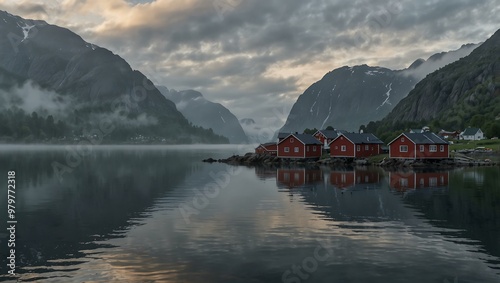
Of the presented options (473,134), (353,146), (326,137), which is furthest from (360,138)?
(473,134)

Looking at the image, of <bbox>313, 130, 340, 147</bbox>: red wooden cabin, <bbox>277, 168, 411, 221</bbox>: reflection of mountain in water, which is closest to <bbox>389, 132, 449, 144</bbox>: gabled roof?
<bbox>313, 130, 340, 147</bbox>: red wooden cabin

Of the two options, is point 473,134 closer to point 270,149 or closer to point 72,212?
point 270,149

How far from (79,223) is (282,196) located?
24970 millimetres

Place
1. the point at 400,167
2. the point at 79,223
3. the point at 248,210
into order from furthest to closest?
the point at 400,167 → the point at 248,210 → the point at 79,223

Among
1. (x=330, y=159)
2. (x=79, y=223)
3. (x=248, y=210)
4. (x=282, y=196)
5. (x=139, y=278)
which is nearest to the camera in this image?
(x=139, y=278)

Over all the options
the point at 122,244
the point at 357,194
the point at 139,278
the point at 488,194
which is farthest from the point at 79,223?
the point at 488,194

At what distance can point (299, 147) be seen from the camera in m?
126

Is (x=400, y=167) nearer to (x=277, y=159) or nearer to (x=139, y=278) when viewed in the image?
(x=277, y=159)

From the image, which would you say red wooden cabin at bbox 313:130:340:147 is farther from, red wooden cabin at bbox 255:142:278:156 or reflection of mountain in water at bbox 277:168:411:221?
reflection of mountain in water at bbox 277:168:411:221

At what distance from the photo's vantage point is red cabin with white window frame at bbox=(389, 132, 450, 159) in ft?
356

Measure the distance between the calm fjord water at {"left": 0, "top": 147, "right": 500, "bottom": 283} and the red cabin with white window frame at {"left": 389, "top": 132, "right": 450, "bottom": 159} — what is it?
172 ft

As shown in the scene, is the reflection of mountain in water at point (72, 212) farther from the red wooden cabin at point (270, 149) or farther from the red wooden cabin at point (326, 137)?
the red wooden cabin at point (326, 137)

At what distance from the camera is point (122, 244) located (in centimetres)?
2889

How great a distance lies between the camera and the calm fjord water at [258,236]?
23.0 meters
